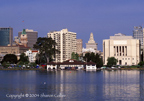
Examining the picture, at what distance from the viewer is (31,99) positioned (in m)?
48.7

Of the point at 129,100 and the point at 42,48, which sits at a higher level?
the point at 42,48

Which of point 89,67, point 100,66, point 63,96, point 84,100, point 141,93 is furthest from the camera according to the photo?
point 100,66

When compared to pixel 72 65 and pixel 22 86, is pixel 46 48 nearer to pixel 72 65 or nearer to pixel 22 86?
pixel 72 65

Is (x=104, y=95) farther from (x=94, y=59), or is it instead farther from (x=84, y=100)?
(x=94, y=59)

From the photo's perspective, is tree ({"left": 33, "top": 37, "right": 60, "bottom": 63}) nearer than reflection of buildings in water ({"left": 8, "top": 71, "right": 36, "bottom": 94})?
No

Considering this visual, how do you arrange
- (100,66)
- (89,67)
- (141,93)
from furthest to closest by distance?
1. (100,66)
2. (89,67)
3. (141,93)

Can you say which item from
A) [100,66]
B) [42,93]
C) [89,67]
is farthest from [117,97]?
[100,66]

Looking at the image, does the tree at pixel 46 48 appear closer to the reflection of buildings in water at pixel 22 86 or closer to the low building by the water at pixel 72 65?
the low building by the water at pixel 72 65

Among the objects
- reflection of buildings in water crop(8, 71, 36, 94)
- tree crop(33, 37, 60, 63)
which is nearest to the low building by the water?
tree crop(33, 37, 60, 63)

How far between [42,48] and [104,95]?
12671 centimetres

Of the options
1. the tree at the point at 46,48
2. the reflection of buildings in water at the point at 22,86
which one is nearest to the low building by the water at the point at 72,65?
the tree at the point at 46,48

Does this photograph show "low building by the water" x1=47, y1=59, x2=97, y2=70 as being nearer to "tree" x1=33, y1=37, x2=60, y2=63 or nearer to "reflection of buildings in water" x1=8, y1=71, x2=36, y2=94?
"tree" x1=33, y1=37, x2=60, y2=63

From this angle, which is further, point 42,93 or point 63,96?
point 42,93

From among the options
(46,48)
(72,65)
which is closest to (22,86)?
(46,48)
